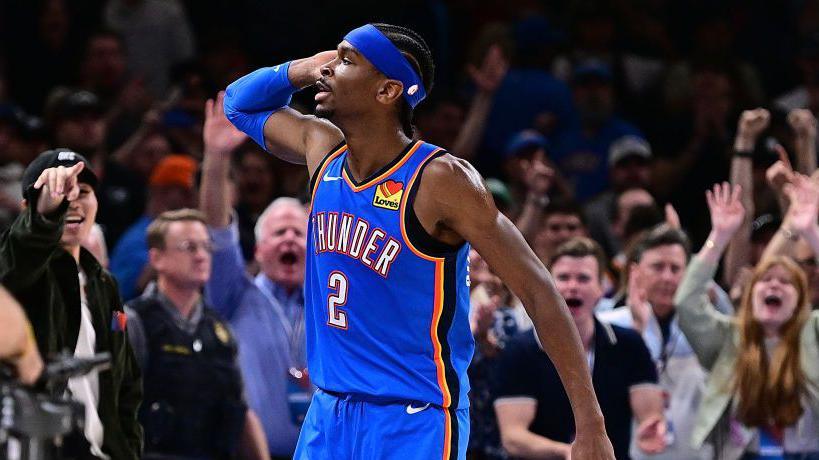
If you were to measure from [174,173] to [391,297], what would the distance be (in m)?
4.64

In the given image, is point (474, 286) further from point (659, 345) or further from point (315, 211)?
point (315, 211)

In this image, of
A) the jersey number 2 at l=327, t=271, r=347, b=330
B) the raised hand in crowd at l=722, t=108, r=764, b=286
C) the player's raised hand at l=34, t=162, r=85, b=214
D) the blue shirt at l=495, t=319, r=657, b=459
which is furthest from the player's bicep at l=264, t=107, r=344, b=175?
the raised hand in crowd at l=722, t=108, r=764, b=286

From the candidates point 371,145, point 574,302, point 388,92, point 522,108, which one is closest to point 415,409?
point 371,145

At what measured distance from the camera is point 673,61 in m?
12.7

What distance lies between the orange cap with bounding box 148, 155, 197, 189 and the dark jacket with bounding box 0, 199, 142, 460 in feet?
10.9

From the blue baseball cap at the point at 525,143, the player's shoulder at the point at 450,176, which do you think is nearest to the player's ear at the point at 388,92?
the player's shoulder at the point at 450,176

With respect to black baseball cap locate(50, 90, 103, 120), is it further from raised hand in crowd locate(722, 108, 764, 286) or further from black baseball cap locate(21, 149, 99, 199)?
black baseball cap locate(21, 149, 99, 199)

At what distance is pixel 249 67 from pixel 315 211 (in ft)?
22.2

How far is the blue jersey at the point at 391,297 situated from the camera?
530cm

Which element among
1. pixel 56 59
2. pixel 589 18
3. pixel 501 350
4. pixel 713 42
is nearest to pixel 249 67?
pixel 56 59

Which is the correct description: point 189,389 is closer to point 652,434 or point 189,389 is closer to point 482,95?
point 652,434

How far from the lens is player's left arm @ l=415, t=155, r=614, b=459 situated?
510 centimetres

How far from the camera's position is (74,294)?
19.3 ft

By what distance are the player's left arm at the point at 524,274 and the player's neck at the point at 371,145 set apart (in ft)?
0.81
